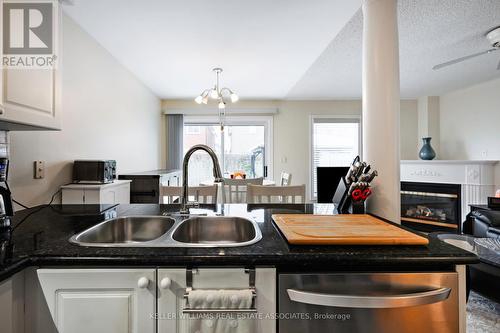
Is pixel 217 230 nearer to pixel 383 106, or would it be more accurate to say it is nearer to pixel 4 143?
pixel 383 106

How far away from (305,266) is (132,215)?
0.96 metres

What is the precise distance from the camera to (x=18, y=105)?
1.17 meters

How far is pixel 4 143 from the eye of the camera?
1.45 m

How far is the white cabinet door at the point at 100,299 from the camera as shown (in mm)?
752

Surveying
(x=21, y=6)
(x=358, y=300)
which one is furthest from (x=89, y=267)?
(x=21, y=6)

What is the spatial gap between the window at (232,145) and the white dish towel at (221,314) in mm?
4224

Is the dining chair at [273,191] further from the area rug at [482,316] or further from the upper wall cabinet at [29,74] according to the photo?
the area rug at [482,316]

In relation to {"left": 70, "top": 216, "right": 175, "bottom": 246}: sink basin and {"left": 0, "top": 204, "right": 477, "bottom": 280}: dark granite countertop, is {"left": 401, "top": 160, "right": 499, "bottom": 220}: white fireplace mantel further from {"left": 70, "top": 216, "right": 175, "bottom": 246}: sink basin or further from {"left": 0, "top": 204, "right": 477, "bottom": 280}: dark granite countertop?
{"left": 70, "top": 216, "right": 175, "bottom": 246}: sink basin

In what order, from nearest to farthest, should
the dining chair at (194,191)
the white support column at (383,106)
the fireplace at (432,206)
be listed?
the white support column at (383,106), the dining chair at (194,191), the fireplace at (432,206)

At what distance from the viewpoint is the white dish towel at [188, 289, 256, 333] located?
0.75 m

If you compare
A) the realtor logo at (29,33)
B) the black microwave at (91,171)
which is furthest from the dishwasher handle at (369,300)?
the black microwave at (91,171)

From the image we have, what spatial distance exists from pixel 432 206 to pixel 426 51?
268 centimetres

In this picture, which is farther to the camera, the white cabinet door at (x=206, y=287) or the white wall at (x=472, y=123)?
the white wall at (x=472, y=123)

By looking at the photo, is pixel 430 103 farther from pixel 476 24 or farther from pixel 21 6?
pixel 21 6
